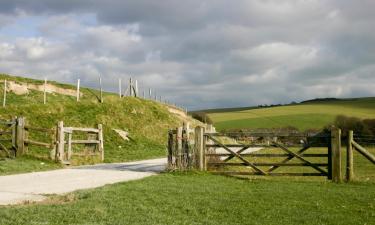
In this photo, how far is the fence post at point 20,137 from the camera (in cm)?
2355

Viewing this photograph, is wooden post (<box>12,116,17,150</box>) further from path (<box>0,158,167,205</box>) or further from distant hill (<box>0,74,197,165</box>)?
path (<box>0,158,167,205</box>)

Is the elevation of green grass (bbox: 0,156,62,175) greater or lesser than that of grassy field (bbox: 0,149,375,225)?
greater

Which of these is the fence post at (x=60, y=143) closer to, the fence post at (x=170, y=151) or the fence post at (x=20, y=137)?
the fence post at (x=20, y=137)

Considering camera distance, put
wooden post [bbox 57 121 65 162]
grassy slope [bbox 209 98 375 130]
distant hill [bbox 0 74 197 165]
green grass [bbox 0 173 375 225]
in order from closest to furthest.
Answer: green grass [bbox 0 173 375 225], wooden post [bbox 57 121 65 162], distant hill [bbox 0 74 197 165], grassy slope [bbox 209 98 375 130]

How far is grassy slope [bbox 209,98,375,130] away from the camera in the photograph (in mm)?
97875

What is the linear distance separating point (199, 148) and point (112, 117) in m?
21.9

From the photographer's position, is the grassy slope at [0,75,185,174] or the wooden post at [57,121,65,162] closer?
the wooden post at [57,121,65,162]

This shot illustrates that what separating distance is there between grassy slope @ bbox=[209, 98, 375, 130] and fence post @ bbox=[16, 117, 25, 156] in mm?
73631

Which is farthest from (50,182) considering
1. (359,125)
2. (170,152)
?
(359,125)

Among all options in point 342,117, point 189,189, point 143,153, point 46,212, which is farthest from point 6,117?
point 342,117

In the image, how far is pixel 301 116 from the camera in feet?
344

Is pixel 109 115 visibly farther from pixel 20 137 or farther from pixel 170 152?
pixel 170 152

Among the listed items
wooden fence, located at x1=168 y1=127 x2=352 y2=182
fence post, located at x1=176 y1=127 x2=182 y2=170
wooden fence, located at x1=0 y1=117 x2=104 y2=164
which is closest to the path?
fence post, located at x1=176 y1=127 x2=182 y2=170

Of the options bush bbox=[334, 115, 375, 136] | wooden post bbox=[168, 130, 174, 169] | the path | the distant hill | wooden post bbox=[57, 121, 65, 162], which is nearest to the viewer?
the path
